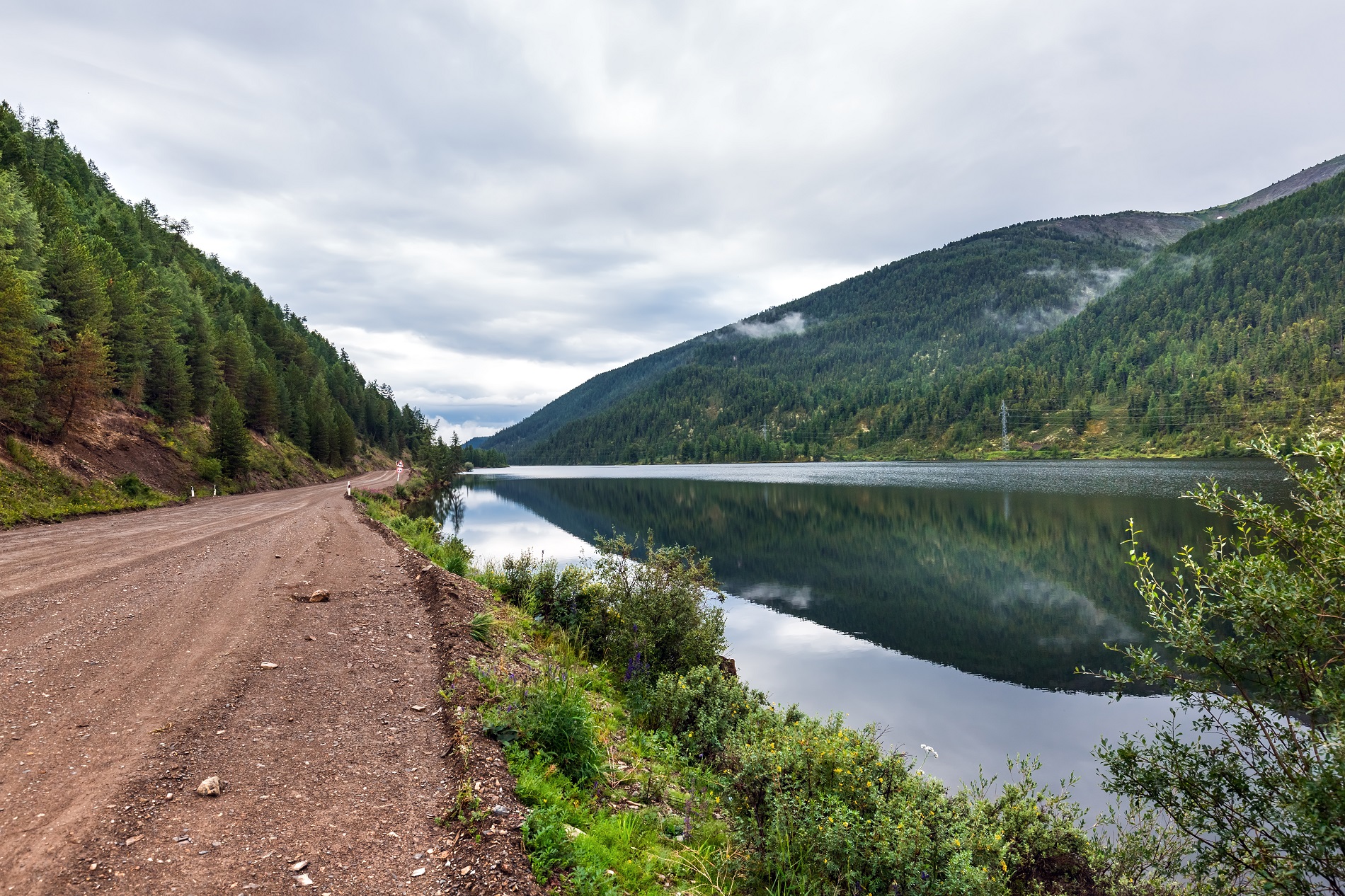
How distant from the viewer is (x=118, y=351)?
145 feet

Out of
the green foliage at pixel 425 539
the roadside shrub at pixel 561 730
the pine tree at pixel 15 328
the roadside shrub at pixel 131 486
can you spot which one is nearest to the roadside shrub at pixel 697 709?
the roadside shrub at pixel 561 730

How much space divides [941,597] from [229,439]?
5239 centimetres

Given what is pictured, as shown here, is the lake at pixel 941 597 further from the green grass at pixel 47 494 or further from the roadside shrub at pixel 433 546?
the green grass at pixel 47 494

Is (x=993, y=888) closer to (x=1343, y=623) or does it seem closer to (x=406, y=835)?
(x=1343, y=623)

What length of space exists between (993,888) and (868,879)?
48.3 inches

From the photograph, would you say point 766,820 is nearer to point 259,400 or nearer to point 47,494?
point 47,494

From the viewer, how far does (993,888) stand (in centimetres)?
580

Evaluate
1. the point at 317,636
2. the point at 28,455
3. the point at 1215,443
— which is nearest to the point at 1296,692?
the point at 317,636

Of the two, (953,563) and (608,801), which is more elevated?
(608,801)

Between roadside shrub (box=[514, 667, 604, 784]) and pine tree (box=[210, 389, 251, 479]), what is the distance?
49622 millimetres

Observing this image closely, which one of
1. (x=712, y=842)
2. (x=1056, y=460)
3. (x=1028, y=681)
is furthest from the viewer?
(x=1056, y=460)

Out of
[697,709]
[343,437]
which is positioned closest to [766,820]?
[697,709]

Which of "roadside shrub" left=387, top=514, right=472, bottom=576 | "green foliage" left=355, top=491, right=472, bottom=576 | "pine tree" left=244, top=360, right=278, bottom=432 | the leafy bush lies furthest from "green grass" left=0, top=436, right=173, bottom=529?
"pine tree" left=244, top=360, right=278, bottom=432

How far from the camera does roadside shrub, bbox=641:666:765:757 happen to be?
1062 centimetres
